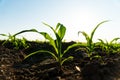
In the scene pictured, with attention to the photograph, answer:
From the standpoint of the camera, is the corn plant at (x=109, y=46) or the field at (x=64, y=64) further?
the corn plant at (x=109, y=46)

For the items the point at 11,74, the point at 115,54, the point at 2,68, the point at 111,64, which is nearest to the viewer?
the point at 111,64

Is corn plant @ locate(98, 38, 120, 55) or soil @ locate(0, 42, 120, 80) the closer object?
soil @ locate(0, 42, 120, 80)

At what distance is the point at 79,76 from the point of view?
305cm

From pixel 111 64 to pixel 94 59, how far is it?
1.69ft

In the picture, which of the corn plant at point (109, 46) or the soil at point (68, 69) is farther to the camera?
the corn plant at point (109, 46)

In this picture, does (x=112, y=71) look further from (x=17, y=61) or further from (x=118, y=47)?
(x=17, y=61)

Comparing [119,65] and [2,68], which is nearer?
[119,65]

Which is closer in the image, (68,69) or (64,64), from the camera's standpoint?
(68,69)

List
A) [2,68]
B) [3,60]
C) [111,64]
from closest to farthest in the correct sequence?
[111,64], [2,68], [3,60]

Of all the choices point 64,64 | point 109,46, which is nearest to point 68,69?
point 64,64

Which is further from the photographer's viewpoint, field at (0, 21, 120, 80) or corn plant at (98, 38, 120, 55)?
corn plant at (98, 38, 120, 55)

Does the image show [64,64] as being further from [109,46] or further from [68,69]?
[109,46]

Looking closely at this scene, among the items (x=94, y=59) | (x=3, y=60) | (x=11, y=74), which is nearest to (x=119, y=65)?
(x=94, y=59)

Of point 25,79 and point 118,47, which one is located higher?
point 118,47
